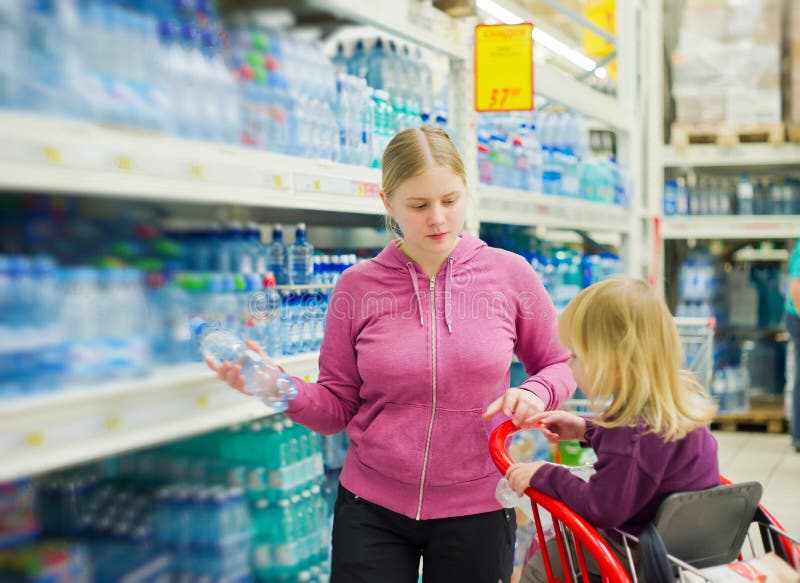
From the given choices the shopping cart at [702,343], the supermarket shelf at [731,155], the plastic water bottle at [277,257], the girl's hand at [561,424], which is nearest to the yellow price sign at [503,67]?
the plastic water bottle at [277,257]

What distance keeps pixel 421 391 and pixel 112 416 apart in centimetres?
75

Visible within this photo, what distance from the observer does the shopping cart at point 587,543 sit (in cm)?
189

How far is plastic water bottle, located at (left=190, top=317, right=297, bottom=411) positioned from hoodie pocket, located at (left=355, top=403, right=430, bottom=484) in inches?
9.3

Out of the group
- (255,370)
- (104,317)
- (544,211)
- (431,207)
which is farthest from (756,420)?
(104,317)

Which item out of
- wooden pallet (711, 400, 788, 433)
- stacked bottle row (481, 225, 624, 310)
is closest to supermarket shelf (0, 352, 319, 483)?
stacked bottle row (481, 225, 624, 310)

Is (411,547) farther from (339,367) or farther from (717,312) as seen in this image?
(717,312)

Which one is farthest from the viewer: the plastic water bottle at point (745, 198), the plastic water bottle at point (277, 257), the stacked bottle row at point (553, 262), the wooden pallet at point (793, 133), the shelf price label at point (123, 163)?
the plastic water bottle at point (745, 198)

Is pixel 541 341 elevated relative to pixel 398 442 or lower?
elevated

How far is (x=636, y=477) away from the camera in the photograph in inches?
77.4

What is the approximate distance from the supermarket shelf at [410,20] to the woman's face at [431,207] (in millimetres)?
767

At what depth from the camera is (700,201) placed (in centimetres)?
801

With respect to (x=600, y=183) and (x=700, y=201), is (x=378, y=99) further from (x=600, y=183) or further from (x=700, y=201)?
(x=700, y=201)

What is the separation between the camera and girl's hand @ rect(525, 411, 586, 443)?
7.46 ft

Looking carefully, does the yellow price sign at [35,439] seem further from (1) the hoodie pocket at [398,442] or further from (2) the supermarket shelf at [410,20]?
(2) the supermarket shelf at [410,20]
